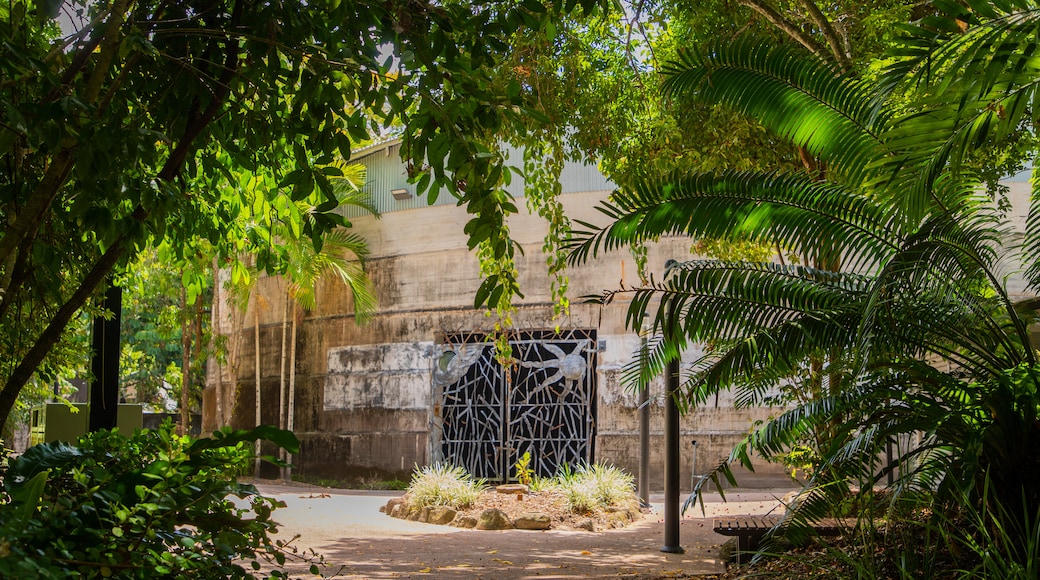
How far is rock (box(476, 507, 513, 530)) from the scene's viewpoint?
11398 mm

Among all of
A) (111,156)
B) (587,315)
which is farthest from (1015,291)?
(111,156)

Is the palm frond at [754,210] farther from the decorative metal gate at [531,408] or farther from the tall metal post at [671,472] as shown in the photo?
the decorative metal gate at [531,408]

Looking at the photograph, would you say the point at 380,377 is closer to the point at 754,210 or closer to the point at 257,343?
the point at 257,343

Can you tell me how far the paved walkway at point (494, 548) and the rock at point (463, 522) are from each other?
0.63 ft

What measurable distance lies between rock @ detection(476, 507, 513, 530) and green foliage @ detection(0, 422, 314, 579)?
28.3 feet

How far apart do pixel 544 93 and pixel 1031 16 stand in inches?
177

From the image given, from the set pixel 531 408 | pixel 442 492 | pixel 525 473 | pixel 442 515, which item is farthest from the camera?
pixel 531 408

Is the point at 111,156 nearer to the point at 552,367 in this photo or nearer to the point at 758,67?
the point at 758,67

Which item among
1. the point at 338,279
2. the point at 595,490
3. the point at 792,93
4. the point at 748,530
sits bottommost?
the point at 595,490

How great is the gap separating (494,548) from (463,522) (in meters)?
2.17

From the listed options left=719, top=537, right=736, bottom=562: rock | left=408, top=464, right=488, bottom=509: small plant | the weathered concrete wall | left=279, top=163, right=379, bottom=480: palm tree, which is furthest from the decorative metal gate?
left=719, top=537, right=736, bottom=562: rock

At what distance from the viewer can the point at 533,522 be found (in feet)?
37.3

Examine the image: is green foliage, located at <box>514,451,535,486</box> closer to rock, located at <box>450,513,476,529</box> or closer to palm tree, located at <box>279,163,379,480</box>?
rock, located at <box>450,513,476,529</box>

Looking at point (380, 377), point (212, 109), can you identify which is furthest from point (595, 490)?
point (212, 109)
